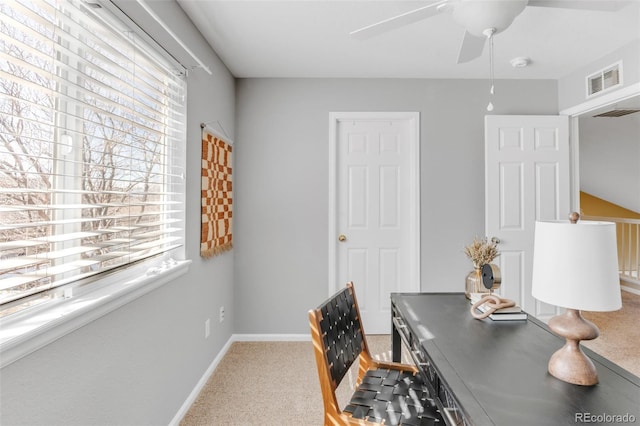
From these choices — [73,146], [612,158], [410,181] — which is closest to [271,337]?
[410,181]

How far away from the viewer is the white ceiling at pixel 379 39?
6.90 feet

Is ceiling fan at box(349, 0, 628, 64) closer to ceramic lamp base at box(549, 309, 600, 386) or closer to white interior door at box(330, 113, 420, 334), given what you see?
ceramic lamp base at box(549, 309, 600, 386)

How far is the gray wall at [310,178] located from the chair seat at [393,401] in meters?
1.75

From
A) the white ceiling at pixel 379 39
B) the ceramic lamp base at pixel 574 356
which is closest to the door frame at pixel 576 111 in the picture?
the white ceiling at pixel 379 39

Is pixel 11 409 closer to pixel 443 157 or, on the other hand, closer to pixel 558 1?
pixel 558 1

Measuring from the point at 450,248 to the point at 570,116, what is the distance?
1715mm

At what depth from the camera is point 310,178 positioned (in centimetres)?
328

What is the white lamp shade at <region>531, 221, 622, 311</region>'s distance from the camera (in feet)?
3.04

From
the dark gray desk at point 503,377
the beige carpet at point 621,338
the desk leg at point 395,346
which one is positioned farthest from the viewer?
the beige carpet at point 621,338

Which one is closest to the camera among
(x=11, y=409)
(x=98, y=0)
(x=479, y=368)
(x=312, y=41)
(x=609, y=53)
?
(x=11, y=409)

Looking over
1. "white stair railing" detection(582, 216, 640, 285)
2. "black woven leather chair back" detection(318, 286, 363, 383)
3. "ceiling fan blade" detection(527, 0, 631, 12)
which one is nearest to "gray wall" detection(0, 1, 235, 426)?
"black woven leather chair back" detection(318, 286, 363, 383)

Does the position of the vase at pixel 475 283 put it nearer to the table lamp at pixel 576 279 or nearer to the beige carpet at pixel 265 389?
the table lamp at pixel 576 279

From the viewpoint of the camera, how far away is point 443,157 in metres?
3.27

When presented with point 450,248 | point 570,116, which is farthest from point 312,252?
point 570,116
